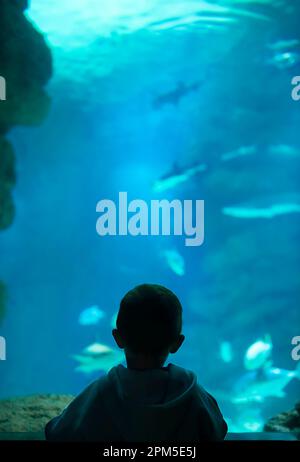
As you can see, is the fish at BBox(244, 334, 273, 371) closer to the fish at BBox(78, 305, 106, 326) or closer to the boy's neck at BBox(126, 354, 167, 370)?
the fish at BBox(78, 305, 106, 326)

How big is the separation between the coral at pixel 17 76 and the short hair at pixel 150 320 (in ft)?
19.0

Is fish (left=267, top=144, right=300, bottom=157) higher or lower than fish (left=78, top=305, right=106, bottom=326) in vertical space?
higher

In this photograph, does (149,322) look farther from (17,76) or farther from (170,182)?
(170,182)

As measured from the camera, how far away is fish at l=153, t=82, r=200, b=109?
963 cm

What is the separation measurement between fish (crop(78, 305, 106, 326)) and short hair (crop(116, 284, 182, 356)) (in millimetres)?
10594

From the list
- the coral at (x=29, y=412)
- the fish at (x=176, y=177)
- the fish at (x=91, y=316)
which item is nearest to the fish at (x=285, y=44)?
the fish at (x=176, y=177)

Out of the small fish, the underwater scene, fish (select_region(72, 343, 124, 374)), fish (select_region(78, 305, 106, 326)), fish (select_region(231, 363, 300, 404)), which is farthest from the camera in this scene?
fish (select_region(78, 305, 106, 326))

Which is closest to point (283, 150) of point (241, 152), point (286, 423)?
point (241, 152)

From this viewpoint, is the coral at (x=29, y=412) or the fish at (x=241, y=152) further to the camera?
the fish at (x=241, y=152)

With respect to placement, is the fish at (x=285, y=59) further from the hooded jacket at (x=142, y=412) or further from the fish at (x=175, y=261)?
the hooded jacket at (x=142, y=412)

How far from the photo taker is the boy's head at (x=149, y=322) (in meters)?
1.31

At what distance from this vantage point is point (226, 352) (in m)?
11.1

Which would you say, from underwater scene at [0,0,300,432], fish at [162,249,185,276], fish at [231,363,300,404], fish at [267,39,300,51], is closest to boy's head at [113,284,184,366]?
underwater scene at [0,0,300,432]
